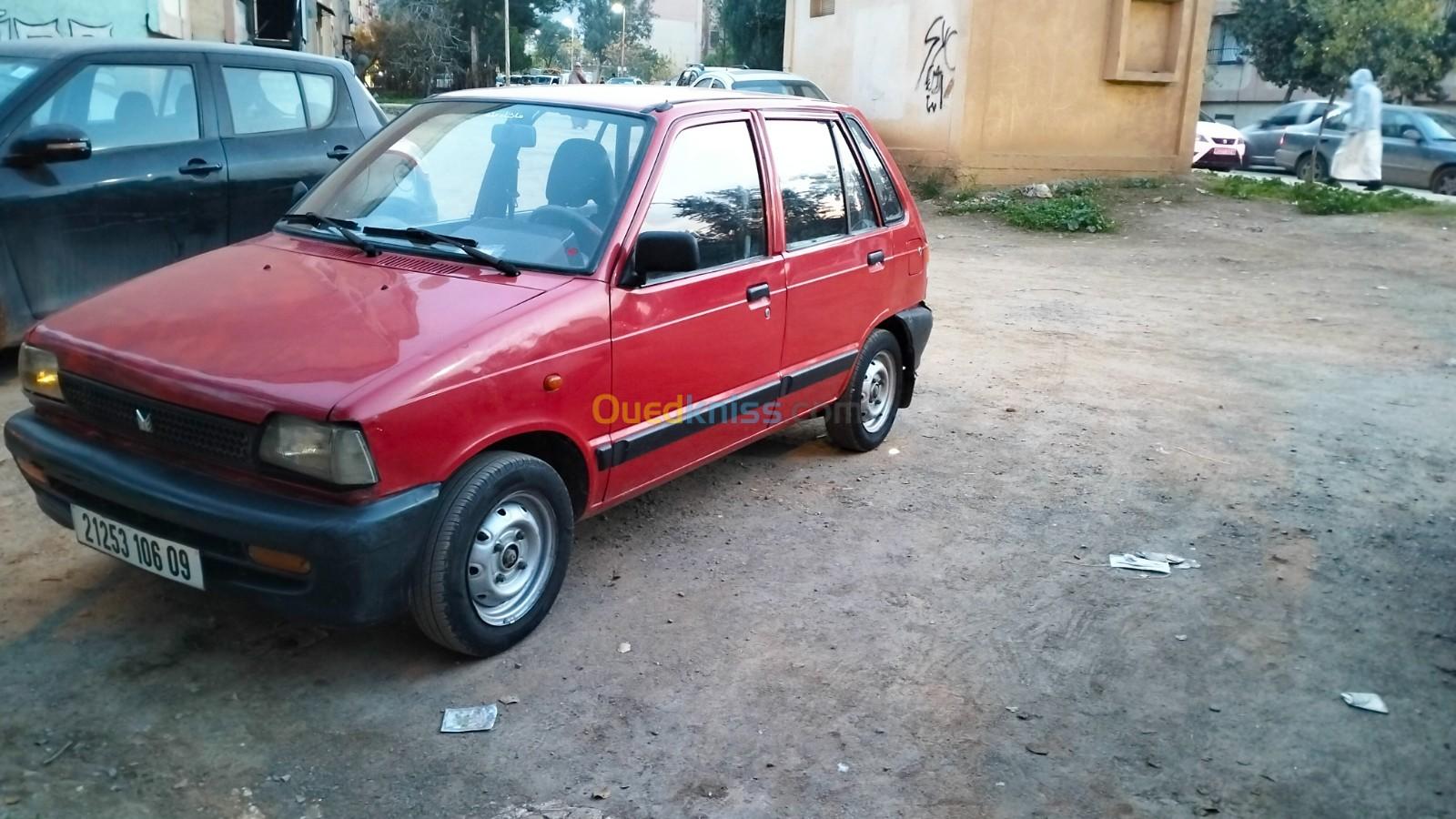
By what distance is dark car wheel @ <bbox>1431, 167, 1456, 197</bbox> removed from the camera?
2039 centimetres

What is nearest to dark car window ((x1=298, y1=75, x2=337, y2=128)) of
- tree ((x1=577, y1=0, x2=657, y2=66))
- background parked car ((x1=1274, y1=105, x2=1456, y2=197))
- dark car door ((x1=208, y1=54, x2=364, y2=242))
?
dark car door ((x1=208, y1=54, x2=364, y2=242))

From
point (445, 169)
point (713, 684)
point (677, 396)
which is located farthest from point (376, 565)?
point (445, 169)

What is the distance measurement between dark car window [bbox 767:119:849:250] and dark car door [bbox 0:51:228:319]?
11.5 ft

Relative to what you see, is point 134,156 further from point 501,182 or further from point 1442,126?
point 1442,126

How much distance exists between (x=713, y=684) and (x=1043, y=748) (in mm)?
1007

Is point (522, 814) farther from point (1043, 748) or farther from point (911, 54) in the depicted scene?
point (911, 54)

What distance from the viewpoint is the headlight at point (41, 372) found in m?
3.53

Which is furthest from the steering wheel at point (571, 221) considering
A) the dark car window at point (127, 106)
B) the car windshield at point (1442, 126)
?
the car windshield at point (1442, 126)

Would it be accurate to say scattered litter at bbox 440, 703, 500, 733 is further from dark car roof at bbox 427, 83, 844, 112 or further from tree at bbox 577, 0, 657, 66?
tree at bbox 577, 0, 657, 66

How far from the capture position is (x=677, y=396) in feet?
13.8

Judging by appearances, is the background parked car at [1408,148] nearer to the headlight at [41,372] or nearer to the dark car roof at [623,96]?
the dark car roof at [623,96]

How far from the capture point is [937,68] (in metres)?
16.7

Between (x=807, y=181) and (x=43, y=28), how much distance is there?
13.1 meters

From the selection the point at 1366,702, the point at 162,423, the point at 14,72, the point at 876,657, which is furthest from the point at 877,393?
the point at 14,72
